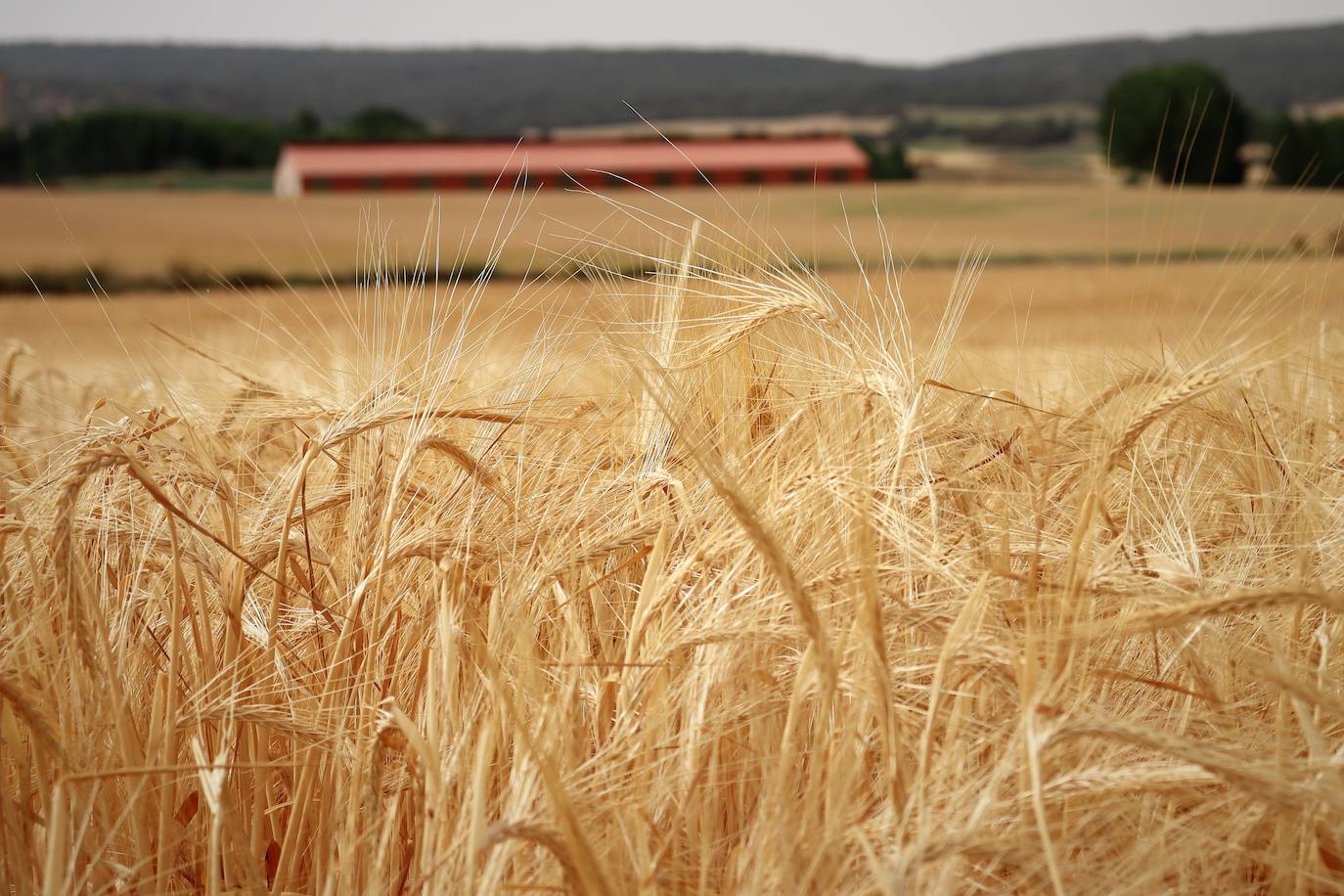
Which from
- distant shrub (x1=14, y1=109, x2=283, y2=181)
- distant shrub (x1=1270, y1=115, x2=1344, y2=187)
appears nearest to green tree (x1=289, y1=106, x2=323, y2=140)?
distant shrub (x1=14, y1=109, x2=283, y2=181)

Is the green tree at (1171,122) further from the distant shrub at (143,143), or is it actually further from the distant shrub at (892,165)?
the distant shrub at (143,143)

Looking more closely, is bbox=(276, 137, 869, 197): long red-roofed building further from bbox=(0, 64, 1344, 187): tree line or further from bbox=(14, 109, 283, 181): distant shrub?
bbox=(14, 109, 283, 181): distant shrub

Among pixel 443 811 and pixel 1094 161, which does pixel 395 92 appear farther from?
pixel 443 811

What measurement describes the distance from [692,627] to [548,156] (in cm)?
2356

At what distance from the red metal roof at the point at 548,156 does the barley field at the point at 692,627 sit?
21.3 meters

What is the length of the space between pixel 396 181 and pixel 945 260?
1502cm

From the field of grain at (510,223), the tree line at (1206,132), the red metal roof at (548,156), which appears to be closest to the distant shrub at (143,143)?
the red metal roof at (548,156)

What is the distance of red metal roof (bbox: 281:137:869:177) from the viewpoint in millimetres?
23500

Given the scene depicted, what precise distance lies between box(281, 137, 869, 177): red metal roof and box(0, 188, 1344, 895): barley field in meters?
21.3

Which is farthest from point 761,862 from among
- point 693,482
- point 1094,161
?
point 1094,161

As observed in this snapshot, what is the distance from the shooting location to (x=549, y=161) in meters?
22.5

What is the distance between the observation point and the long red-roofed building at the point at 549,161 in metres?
23.4

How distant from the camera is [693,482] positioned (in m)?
1.26

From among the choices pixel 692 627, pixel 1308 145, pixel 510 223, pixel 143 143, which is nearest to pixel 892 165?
pixel 1308 145
